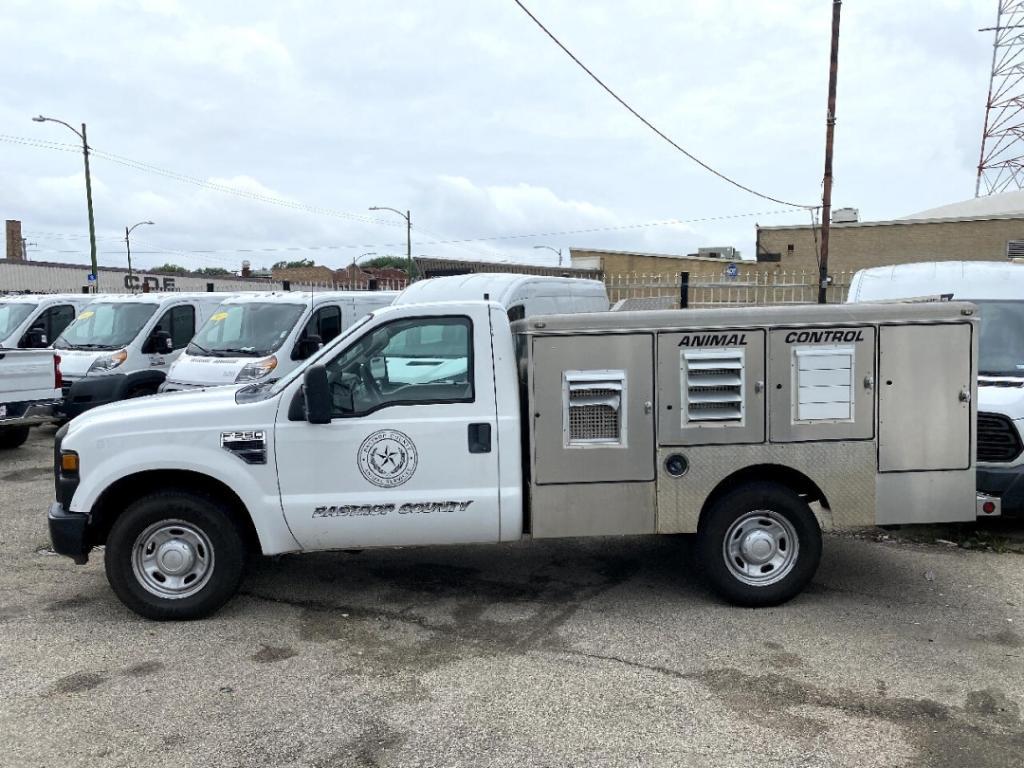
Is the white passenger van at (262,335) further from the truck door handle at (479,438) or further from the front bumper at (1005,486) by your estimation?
the front bumper at (1005,486)

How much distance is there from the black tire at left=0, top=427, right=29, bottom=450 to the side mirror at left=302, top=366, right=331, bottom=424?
28.0 feet

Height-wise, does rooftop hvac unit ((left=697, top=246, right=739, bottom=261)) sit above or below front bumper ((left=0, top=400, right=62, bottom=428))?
above

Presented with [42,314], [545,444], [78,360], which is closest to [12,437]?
[78,360]

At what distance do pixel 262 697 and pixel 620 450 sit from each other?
2475 millimetres

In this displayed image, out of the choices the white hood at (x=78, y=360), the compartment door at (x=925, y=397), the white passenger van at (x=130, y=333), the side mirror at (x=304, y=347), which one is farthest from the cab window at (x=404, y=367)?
the white hood at (x=78, y=360)

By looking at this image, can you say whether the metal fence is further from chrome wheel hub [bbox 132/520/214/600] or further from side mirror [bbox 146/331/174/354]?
side mirror [bbox 146/331/174/354]

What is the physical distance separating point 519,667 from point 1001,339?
555 centimetres

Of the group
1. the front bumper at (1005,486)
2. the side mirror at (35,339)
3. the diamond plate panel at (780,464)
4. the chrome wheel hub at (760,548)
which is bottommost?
the chrome wheel hub at (760,548)

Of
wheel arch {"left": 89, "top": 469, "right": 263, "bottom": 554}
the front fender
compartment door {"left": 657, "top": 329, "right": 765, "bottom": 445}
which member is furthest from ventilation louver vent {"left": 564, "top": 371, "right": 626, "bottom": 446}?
wheel arch {"left": 89, "top": 469, "right": 263, "bottom": 554}

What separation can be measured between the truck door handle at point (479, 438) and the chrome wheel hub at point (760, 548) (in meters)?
1.62

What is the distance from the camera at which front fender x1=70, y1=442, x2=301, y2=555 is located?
17.8ft

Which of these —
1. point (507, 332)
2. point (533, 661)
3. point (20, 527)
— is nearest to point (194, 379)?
point (20, 527)

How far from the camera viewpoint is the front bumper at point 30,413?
35.0 feet

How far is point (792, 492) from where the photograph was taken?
5.68m
